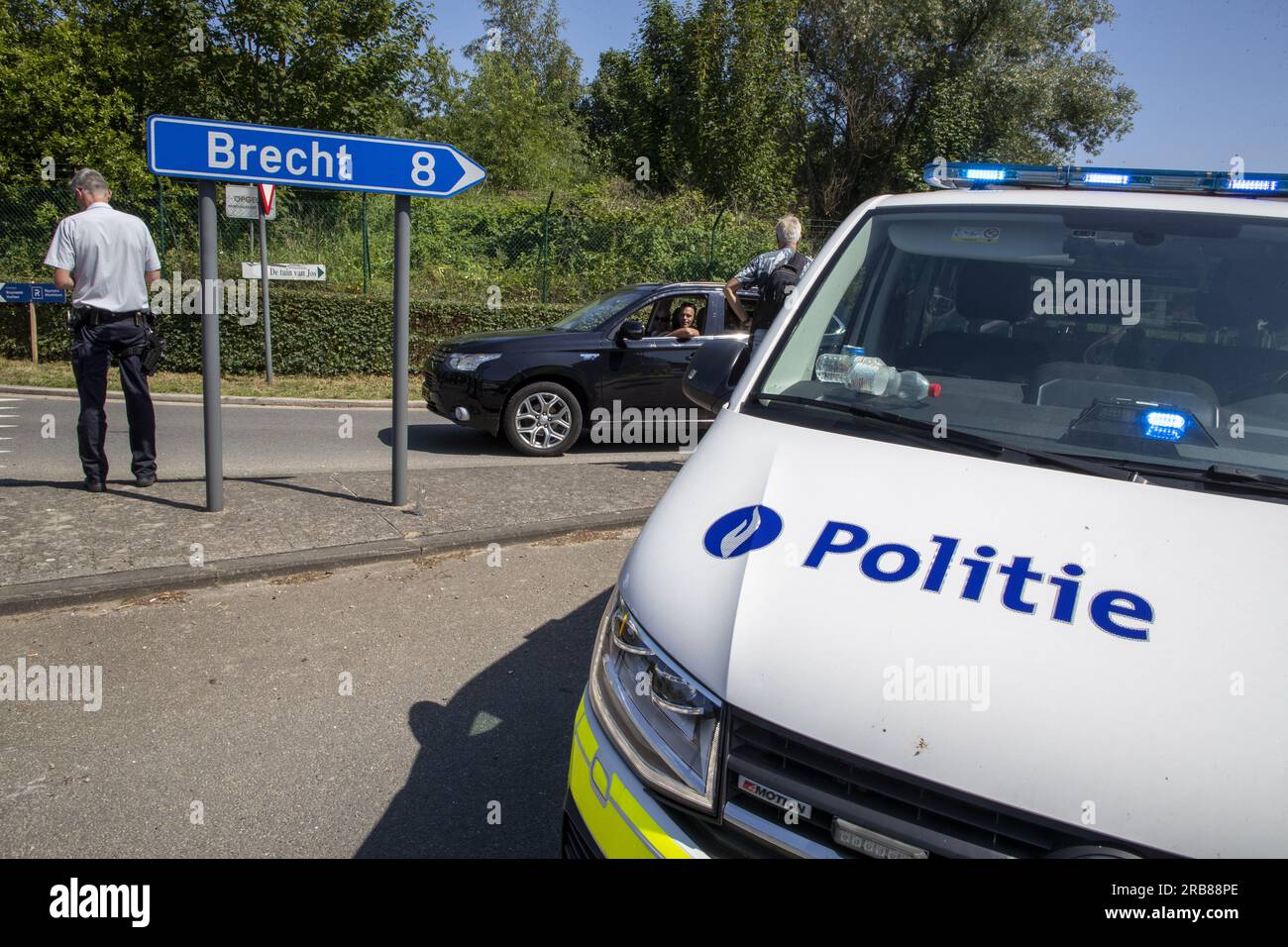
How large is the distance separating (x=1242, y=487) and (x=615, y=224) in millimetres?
17361

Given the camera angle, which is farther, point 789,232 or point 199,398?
point 199,398

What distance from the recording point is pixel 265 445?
31.2 ft

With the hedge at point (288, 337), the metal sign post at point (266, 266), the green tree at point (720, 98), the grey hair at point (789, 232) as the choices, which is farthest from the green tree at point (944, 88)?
the grey hair at point (789, 232)

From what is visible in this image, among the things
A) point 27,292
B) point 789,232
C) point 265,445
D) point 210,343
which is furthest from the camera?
point 27,292

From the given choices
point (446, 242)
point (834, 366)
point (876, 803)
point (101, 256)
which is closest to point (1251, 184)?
point (834, 366)

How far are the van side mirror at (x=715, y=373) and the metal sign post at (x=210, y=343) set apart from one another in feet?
13.0

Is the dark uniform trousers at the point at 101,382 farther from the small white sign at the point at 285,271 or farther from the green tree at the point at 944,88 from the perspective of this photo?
the green tree at the point at 944,88

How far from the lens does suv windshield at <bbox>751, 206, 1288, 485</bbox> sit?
2.60 metres

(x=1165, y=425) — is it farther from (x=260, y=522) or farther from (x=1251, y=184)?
(x=260, y=522)

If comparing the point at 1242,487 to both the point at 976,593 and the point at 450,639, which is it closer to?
the point at 976,593

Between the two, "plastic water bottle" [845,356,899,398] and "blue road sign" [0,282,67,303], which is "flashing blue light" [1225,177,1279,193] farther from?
"blue road sign" [0,282,67,303]

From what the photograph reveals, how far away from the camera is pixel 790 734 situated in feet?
5.99

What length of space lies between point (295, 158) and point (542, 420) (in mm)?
3901
